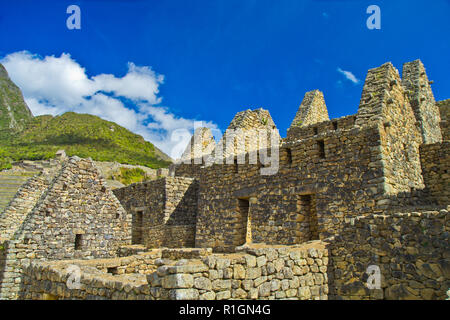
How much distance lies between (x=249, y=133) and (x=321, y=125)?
149 inches

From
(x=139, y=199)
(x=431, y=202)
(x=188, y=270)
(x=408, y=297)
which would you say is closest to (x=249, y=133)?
(x=139, y=199)

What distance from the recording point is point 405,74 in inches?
653

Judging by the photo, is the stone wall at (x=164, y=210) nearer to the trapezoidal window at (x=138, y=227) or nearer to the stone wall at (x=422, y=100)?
the trapezoidal window at (x=138, y=227)

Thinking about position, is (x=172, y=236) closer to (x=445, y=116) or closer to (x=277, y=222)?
(x=277, y=222)

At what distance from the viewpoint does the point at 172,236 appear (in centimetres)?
1362

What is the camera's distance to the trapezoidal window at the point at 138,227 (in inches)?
633

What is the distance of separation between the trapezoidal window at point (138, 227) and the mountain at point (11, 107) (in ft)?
170

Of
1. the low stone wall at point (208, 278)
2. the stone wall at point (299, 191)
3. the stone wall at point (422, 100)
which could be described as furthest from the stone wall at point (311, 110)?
the low stone wall at point (208, 278)

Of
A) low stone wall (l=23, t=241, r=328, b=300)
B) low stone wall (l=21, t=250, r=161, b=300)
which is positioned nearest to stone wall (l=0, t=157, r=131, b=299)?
low stone wall (l=21, t=250, r=161, b=300)

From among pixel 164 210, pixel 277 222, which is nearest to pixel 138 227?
pixel 164 210

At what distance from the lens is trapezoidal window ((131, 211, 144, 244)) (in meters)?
16.1

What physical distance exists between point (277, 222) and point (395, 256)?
4.17 m

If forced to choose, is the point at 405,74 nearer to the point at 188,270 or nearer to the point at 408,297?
the point at 408,297

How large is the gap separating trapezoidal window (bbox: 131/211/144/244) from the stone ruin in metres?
0.06
